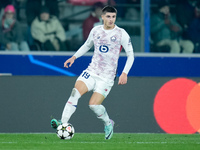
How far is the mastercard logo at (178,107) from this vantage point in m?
11.5

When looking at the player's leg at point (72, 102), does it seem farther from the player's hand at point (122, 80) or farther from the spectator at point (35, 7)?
the spectator at point (35, 7)

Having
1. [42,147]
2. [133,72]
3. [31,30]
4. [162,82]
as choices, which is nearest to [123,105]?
[162,82]

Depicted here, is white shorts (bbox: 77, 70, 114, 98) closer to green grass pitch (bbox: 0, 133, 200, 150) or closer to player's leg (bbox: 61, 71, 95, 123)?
player's leg (bbox: 61, 71, 95, 123)

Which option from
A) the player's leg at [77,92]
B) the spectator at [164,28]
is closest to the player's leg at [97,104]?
the player's leg at [77,92]

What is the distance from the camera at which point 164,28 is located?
1313cm

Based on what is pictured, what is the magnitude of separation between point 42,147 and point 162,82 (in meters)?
4.24

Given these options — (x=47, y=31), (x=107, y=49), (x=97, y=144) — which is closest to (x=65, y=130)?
(x=97, y=144)

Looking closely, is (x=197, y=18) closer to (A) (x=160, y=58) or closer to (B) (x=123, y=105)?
(A) (x=160, y=58)

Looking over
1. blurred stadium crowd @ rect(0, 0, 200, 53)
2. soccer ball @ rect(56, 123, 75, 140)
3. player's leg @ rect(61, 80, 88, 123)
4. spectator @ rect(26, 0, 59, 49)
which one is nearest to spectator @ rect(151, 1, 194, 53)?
blurred stadium crowd @ rect(0, 0, 200, 53)

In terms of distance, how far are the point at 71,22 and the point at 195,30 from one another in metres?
2.56

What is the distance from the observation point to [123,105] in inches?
453

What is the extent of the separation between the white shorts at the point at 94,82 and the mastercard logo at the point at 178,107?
271cm

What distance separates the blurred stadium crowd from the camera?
12609 millimetres

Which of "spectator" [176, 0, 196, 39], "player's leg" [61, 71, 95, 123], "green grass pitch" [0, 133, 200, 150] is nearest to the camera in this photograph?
"green grass pitch" [0, 133, 200, 150]
